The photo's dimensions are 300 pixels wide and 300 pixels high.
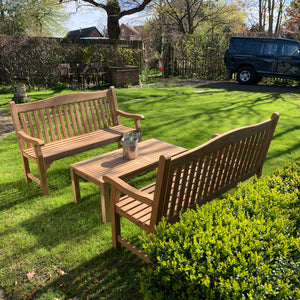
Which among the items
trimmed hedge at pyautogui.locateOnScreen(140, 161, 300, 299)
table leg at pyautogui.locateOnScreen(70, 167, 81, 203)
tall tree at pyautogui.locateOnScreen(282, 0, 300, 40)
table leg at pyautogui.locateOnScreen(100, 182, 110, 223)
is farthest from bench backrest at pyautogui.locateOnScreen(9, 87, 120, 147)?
tall tree at pyautogui.locateOnScreen(282, 0, 300, 40)

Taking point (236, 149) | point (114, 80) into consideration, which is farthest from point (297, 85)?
point (236, 149)

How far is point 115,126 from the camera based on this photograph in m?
5.19

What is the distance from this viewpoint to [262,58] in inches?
535

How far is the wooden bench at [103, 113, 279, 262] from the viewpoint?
2.17 metres

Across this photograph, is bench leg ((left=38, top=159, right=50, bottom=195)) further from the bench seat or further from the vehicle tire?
the vehicle tire

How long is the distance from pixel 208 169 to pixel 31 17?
109ft

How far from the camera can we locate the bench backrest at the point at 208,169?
215 cm

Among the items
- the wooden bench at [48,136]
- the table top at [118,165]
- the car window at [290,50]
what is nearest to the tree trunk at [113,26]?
the car window at [290,50]

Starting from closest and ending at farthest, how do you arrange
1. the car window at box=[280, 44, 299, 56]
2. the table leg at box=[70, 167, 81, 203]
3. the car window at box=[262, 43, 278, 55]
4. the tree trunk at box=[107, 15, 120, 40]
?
the table leg at box=[70, 167, 81, 203]
the car window at box=[280, 44, 299, 56]
the car window at box=[262, 43, 278, 55]
the tree trunk at box=[107, 15, 120, 40]

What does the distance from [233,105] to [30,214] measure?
7.32 meters

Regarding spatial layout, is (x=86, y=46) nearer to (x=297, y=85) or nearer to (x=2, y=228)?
(x=297, y=85)

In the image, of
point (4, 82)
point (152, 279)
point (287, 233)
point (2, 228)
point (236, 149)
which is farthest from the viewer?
point (4, 82)

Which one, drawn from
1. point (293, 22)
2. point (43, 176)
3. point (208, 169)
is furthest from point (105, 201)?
point (293, 22)

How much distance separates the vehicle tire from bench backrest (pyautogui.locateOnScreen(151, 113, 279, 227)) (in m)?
11.7
